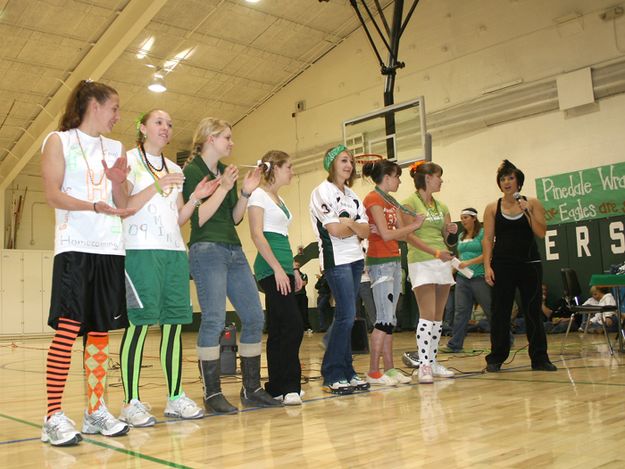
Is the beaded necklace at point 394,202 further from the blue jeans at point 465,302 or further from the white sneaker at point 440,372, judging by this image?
the blue jeans at point 465,302

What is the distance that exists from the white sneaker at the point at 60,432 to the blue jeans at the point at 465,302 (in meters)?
4.79

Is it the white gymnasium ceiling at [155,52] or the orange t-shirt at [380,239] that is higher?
the white gymnasium ceiling at [155,52]

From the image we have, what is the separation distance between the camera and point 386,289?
4.00 meters

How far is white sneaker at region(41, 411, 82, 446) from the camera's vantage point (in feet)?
8.02

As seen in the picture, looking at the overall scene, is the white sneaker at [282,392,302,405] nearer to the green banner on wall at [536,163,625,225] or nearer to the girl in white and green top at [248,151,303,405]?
the girl in white and green top at [248,151,303,405]

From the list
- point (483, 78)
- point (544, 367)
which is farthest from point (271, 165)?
point (483, 78)

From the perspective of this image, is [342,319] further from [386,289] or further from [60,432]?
[60,432]

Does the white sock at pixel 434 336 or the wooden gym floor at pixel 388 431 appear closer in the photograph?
the wooden gym floor at pixel 388 431

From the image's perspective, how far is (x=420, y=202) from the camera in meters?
4.43

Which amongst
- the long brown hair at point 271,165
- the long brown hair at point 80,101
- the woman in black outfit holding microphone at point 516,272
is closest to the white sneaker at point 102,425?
the long brown hair at point 80,101

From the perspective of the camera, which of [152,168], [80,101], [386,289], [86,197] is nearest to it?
→ [86,197]

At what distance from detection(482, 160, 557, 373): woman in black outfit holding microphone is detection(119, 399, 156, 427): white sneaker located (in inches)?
105

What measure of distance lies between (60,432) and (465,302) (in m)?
4.98

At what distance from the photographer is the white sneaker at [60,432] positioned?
2445 mm
